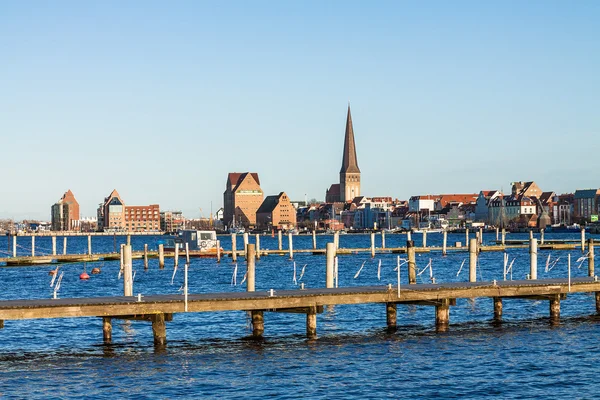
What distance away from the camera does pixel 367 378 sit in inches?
1421

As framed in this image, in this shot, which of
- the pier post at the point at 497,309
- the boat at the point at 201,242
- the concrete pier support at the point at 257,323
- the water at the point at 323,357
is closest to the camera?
the water at the point at 323,357

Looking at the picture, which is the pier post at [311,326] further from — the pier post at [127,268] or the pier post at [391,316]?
the pier post at [127,268]

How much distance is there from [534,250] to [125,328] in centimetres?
2609

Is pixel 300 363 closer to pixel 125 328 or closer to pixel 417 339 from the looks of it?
pixel 417 339

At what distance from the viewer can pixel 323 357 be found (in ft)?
131

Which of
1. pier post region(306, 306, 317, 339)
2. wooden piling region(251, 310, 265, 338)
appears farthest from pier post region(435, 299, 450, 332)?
wooden piling region(251, 310, 265, 338)

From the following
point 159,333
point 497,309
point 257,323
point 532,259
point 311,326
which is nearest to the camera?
point 159,333

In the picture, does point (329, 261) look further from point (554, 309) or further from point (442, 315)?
point (554, 309)

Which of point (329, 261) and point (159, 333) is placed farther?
point (329, 261)

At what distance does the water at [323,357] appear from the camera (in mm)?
34500

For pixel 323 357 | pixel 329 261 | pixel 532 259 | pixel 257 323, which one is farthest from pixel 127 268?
pixel 532 259

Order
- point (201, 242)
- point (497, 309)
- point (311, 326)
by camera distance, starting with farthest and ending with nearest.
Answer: point (201, 242)
point (497, 309)
point (311, 326)

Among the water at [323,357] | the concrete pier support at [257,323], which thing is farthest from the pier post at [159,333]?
the concrete pier support at [257,323]

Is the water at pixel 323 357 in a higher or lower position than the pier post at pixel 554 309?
lower
